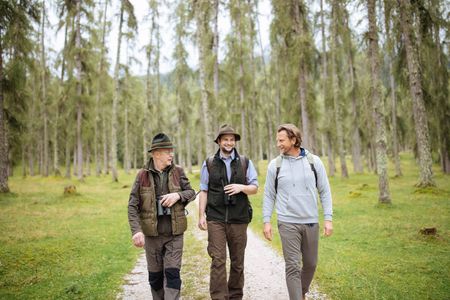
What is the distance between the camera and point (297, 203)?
12.4 feet

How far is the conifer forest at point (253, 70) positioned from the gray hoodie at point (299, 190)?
8.99 meters

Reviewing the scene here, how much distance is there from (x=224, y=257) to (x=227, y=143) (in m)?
1.53

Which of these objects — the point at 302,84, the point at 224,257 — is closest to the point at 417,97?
the point at 302,84

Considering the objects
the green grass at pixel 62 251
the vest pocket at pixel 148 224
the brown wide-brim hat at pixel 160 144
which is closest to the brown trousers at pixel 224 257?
the vest pocket at pixel 148 224

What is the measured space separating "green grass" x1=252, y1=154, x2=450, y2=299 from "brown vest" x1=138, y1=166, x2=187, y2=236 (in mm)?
2643

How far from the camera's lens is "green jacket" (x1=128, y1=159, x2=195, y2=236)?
12.9 ft

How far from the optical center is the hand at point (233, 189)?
4039 millimetres

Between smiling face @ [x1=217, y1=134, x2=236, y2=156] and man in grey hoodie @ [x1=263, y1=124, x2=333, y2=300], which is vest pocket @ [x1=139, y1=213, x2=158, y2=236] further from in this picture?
man in grey hoodie @ [x1=263, y1=124, x2=333, y2=300]

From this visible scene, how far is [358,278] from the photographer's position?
5223 millimetres

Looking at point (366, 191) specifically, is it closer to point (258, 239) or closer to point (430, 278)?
point (258, 239)

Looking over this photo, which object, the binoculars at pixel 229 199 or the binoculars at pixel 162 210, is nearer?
the binoculars at pixel 162 210

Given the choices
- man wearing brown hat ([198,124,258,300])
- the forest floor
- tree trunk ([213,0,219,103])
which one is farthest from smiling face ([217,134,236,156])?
tree trunk ([213,0,219,103])

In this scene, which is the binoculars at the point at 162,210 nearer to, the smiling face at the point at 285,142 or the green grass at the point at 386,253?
the smiling face at the point at 285,142

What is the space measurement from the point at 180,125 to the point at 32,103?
15.1m
